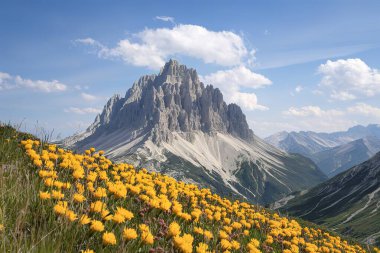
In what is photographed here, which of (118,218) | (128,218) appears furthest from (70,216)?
(128,218)

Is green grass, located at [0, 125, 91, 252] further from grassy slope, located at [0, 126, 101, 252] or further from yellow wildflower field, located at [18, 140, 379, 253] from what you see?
yellow wildflower field, located at [18, 140, 379, 253]

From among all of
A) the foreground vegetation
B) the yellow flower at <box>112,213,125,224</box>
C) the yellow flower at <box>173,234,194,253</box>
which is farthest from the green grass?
the yellow flower at <box>173,234,194,253</box>

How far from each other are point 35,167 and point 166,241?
12.4ft

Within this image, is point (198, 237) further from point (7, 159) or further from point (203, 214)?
point (7, 159)

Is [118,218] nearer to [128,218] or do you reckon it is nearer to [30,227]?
[128,218]

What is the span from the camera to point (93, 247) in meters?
4.15

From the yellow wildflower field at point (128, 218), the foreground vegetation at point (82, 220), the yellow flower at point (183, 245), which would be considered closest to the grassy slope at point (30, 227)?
the foreground vegetation at point (82, 220)

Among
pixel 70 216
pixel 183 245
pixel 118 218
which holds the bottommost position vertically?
pixel 183 245

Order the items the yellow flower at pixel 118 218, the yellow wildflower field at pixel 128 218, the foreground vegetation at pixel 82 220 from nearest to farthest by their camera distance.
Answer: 1. the foreground vegetation at pixel 82 220
2. the yellow wildflower field at pixel 128 218
3. the yellow flower at pixel 118 218

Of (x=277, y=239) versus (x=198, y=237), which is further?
(x=277, y=239)

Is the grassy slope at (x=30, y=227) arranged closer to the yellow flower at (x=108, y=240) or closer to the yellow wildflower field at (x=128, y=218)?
the yellow wildflower field at (x=128, y=218)

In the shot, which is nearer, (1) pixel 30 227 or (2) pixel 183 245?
(1) pixel 30 227

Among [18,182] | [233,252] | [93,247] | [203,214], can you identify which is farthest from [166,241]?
[203,214]

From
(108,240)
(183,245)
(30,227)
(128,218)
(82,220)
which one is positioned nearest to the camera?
→ (108,240)
